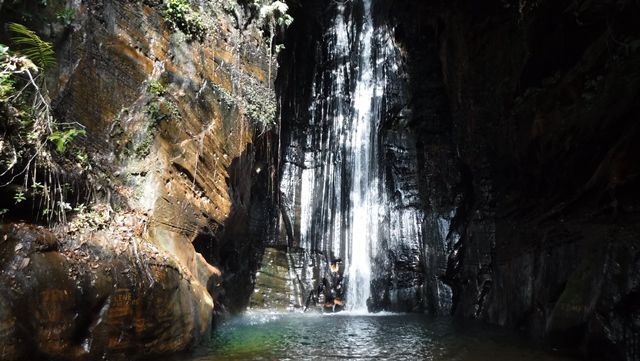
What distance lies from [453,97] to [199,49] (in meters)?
8.11

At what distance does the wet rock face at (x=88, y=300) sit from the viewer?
4.34 meters

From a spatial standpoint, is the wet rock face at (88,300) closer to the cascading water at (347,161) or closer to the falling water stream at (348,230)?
the falling water stream at (348,230)

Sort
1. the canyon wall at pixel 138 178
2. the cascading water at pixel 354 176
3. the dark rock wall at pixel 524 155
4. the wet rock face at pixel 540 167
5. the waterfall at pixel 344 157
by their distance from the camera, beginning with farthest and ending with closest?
the waterfall at pixel 344 157 < the cascading water at pixel 354 176 < the dark rock wall at pixel 524 155 < the wet rock face at pixel 540 167 < the canyon wall at pixel 138 178

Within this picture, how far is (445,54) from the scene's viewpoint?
13.7 metres

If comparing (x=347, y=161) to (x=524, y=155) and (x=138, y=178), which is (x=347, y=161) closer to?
(x=524, y=155)

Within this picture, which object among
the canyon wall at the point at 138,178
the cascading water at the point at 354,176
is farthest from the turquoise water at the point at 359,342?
the cascading water at the point at 354,176

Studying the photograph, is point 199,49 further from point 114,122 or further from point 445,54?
point 445,54

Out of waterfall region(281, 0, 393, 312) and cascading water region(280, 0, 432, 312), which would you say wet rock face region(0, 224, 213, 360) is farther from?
waterfall region(281, 0, 393, 312)

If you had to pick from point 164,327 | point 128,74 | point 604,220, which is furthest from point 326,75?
point 164,327

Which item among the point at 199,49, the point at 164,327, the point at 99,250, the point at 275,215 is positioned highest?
the point at 199,49

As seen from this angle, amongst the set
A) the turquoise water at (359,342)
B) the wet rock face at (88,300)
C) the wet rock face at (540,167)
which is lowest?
the turquoise water at (359,342)

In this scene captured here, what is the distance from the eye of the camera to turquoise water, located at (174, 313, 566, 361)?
21.5 feet

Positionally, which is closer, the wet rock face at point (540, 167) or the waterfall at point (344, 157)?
the wet rock face at point (540, 167)

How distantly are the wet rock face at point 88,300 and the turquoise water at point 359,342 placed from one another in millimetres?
692
